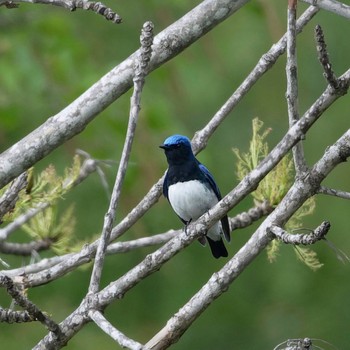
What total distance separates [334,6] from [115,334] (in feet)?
4.52

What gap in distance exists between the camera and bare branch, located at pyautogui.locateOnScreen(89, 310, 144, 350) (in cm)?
363

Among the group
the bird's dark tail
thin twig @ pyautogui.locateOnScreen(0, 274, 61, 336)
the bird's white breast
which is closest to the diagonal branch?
thin twig @ pyautogui.locateOnScreen(0, 274, 61, 336)

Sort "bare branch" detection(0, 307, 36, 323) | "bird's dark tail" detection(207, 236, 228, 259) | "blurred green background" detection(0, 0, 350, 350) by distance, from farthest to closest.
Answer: "blurred green background" detection(0, 0, 350, 350), "bird's dark tail" detection(207, 236, 228, 259), "bare branch" detection(0, 307, 36, 323)

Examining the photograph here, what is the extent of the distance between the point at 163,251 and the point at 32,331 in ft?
20.8

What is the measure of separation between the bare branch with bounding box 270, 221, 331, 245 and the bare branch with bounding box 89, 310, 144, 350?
2.12 ft

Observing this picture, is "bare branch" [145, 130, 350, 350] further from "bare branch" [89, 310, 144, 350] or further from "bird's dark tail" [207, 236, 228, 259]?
"bird's dark tail" [207, 236, 228, 259]

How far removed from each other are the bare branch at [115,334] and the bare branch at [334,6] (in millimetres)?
1287

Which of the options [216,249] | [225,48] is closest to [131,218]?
[216,249]

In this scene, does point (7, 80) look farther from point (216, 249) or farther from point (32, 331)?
point (32, 331)

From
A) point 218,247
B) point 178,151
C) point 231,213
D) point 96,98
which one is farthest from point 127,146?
point 231,213

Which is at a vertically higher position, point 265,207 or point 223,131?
point 223,131

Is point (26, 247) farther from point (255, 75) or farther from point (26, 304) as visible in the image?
point (26, 304)

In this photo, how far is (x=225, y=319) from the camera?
39.3ft

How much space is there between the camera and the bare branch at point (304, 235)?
149 inches
